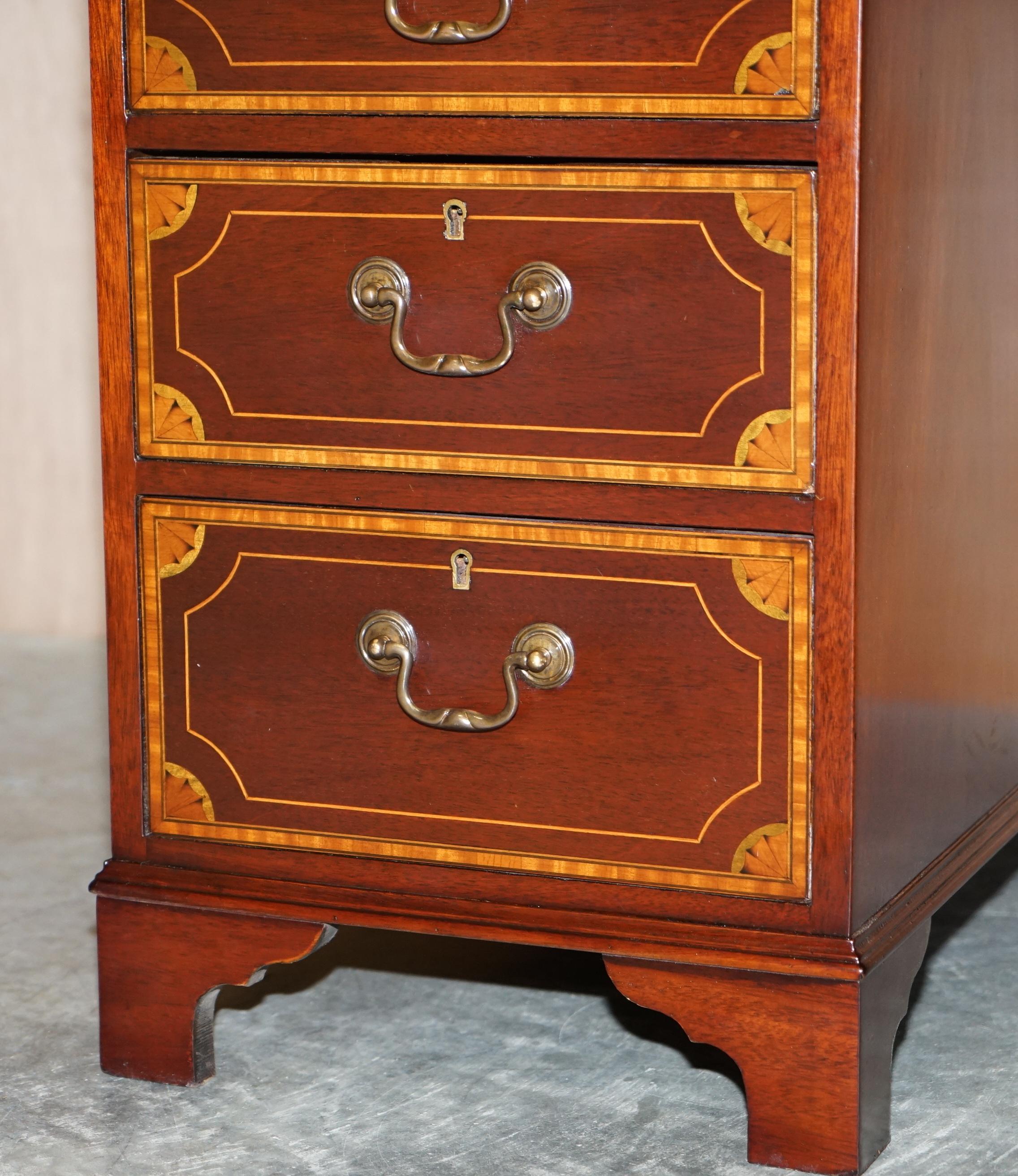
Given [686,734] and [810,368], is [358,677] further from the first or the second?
[810,368]

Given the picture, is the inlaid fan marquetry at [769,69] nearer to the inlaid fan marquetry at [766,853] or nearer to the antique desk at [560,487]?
the antique desk at [560,487]

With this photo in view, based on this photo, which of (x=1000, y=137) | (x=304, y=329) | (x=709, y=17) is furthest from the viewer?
(x=1000, y=137)

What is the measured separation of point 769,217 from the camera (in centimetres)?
127

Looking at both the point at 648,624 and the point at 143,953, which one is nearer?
the point at 648,624

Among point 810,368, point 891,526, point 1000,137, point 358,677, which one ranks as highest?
point 1000,137

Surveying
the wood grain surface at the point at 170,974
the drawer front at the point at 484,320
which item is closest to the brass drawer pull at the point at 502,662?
the drawer front at the point at 484,320

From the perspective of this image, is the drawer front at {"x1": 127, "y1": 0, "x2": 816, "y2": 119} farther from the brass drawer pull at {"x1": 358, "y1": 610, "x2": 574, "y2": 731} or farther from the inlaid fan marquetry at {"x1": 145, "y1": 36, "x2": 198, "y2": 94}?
the brass drawer pull at {"x1": 358, "y1": 610, "x2": 574, "y2": 731}

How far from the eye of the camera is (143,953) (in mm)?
1534

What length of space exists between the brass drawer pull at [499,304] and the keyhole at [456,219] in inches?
1.7

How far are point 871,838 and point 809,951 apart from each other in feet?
0.30

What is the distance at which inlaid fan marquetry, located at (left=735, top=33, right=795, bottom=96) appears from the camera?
1252mm

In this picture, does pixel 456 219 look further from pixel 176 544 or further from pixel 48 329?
pixel 48 329

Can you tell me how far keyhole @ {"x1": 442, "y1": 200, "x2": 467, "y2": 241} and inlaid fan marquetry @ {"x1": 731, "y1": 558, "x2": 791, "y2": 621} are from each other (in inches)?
11.4

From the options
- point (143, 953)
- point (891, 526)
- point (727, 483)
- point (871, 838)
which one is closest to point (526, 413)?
point (727, 483)
